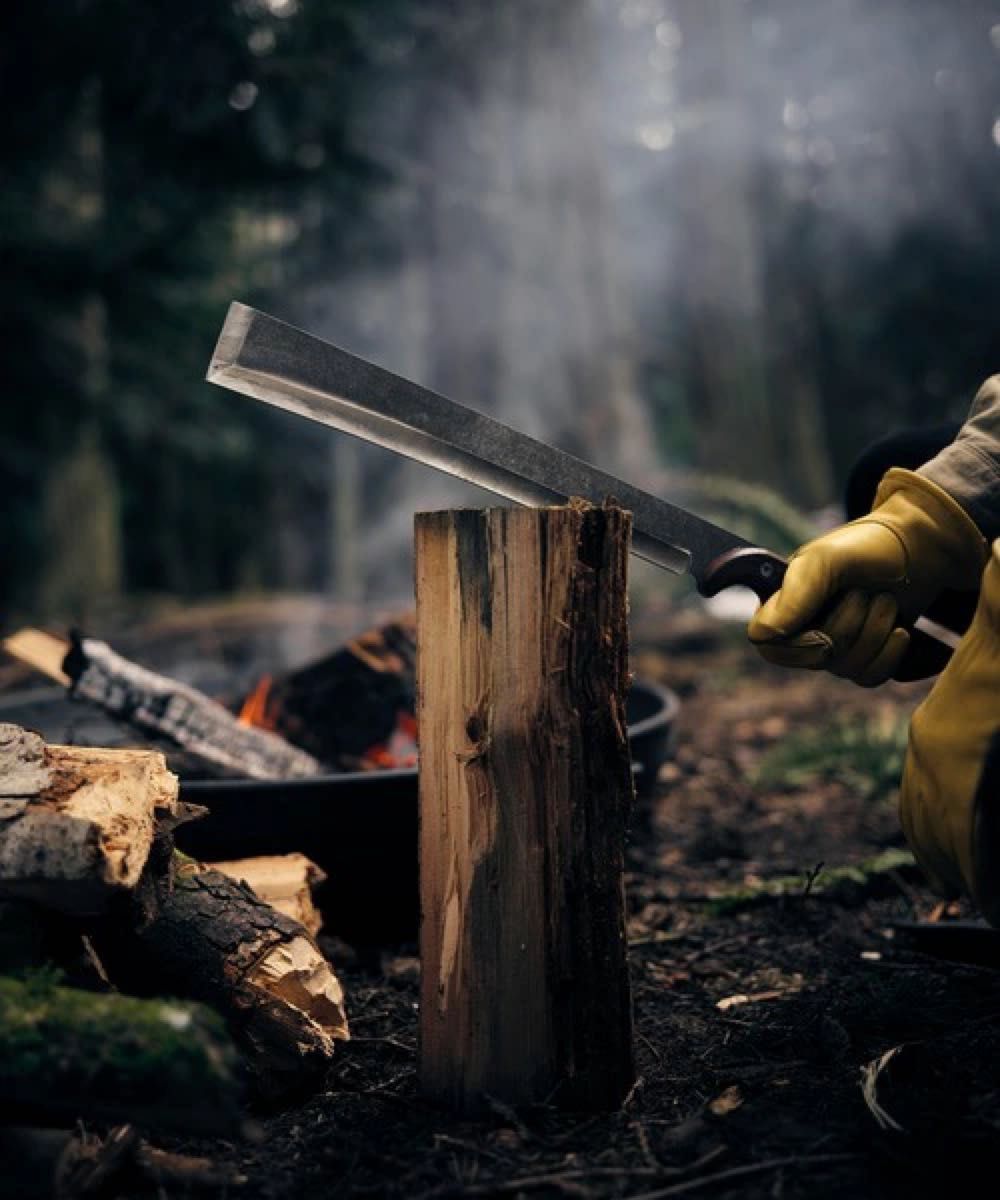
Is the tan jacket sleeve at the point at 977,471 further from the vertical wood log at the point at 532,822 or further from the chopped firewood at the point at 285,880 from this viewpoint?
the chopped firewood at the point at 285,880

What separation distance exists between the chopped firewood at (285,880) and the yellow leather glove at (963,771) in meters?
1.23

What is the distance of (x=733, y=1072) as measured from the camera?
5.60ft

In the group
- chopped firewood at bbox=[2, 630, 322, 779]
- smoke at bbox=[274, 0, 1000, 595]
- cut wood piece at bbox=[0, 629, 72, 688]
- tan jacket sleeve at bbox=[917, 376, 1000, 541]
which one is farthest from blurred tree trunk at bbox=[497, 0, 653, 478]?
tan jacket sleeve at bbox=[917, 376, 1000, 541]

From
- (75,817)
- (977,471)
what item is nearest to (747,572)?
(977,471)

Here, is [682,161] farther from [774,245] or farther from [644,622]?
[774,245]

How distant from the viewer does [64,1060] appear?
1251 mm

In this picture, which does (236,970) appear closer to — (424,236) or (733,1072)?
(733,1072)

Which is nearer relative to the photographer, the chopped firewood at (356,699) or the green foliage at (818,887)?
the green foliage at (818,887)

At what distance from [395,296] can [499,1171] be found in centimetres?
1034

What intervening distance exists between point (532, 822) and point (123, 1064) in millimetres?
686

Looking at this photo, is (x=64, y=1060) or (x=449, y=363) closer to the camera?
(x=64, y=1060)

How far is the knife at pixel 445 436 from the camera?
1.75 meters

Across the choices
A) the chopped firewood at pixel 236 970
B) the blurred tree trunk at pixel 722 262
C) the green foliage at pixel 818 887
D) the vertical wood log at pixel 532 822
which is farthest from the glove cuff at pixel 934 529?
the blurred tree trunk at pixel 722 262

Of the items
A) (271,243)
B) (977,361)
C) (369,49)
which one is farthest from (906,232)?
(271,243)
